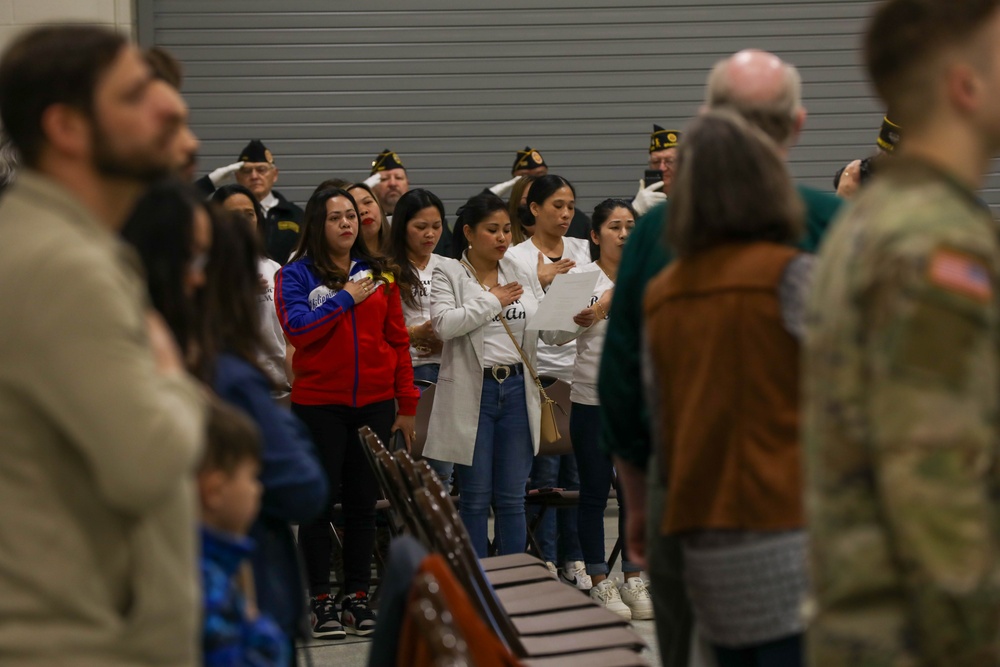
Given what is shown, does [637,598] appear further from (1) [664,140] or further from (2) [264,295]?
(1) [664,140]

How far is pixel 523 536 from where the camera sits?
5.38 metres

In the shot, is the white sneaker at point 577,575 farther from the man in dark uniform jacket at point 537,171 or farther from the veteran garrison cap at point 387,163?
the veteran garrison cap at point 387,163

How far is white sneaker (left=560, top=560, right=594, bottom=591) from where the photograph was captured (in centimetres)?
571

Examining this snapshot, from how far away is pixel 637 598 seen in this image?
548 cm

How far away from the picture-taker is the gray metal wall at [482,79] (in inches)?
358

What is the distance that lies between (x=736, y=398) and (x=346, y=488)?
128 inches

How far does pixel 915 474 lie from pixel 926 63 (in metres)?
0.52

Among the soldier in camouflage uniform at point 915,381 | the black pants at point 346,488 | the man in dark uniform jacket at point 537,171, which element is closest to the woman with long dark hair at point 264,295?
the black pants at point 346,488

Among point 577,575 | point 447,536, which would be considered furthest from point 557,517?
point 447,536

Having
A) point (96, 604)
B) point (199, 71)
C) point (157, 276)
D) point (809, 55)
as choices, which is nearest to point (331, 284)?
point (157, 276)

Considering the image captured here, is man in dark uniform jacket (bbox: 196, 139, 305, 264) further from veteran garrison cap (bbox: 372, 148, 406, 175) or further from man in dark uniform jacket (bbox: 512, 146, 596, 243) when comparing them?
man in dark uniform jacket (bbox: 512, 146, 596, 243)

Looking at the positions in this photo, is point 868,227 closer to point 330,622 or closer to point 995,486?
point 995,486

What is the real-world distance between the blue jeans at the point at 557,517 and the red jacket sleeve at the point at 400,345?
91cm

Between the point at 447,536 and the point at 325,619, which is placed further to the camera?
the point at 325,619
